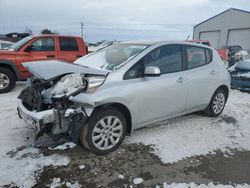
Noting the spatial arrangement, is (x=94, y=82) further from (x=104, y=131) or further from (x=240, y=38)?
(x=240, y=38)

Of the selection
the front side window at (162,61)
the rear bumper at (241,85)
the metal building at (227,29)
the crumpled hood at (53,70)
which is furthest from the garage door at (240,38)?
the crumpled hood at (53,70)

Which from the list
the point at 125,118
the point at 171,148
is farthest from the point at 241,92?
the point at 125,118

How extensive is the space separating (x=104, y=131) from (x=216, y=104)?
2.95 meters

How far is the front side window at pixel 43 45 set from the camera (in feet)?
24.5

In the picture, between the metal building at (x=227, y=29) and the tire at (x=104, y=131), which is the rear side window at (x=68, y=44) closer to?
the tire at (x=104, y=131)

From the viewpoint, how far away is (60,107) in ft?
10.5

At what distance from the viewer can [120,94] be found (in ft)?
11.4

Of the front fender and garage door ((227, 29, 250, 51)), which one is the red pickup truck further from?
garage door ((227, 29, 250, 51))

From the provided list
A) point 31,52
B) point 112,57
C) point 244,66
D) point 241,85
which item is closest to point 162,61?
point 112,57

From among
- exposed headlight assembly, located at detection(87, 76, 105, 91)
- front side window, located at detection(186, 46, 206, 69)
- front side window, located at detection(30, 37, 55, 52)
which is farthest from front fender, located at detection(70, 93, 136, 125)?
front side window, located at detection(30, 37, 55, 52)

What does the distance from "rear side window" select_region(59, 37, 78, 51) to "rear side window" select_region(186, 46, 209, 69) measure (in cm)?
463

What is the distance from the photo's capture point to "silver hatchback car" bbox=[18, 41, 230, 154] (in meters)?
3.23

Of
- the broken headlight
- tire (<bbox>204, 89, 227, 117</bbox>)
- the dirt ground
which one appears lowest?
the dirt ground

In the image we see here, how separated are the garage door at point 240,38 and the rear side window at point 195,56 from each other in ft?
78.1
